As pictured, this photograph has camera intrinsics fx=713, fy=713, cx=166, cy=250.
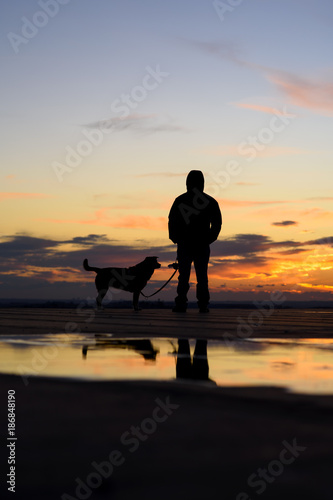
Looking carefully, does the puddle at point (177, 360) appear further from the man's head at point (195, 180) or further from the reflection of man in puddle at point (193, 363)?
the man's head at point (195, 180)

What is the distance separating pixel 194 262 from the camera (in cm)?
1391

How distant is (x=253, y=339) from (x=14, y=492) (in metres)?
5.41

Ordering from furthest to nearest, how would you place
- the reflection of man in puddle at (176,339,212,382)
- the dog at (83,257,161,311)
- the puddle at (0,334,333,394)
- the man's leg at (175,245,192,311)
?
the dog at (83,257,161,311)
the man's leg at (175,245,192,311)
the reflection of man in puddle at (176,339,212,382)
the puddle at (0,334,333,394)

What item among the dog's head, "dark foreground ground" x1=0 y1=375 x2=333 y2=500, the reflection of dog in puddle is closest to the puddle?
the reflection of dog in puddle

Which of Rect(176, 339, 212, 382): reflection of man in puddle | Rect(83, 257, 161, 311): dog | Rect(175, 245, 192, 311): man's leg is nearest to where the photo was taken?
Rect(176, 339, 212, 382): reflection of man in puddle

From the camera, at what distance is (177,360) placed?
505cm

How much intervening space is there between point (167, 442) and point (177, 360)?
2.61 meters

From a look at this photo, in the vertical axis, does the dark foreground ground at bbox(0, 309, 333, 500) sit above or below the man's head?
below

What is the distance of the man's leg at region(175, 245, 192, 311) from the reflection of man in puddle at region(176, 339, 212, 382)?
7378 mm

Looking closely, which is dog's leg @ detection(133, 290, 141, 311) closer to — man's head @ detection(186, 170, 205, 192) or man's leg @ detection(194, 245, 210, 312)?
man's leg @ detection(194, 245, 210, 312)

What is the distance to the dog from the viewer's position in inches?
597

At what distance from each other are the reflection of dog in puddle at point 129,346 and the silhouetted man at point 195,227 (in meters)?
6.76

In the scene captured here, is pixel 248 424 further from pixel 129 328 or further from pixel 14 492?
pixel 129 328

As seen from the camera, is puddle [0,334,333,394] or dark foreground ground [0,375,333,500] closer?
dark foreground ground [0,375,333,500]
